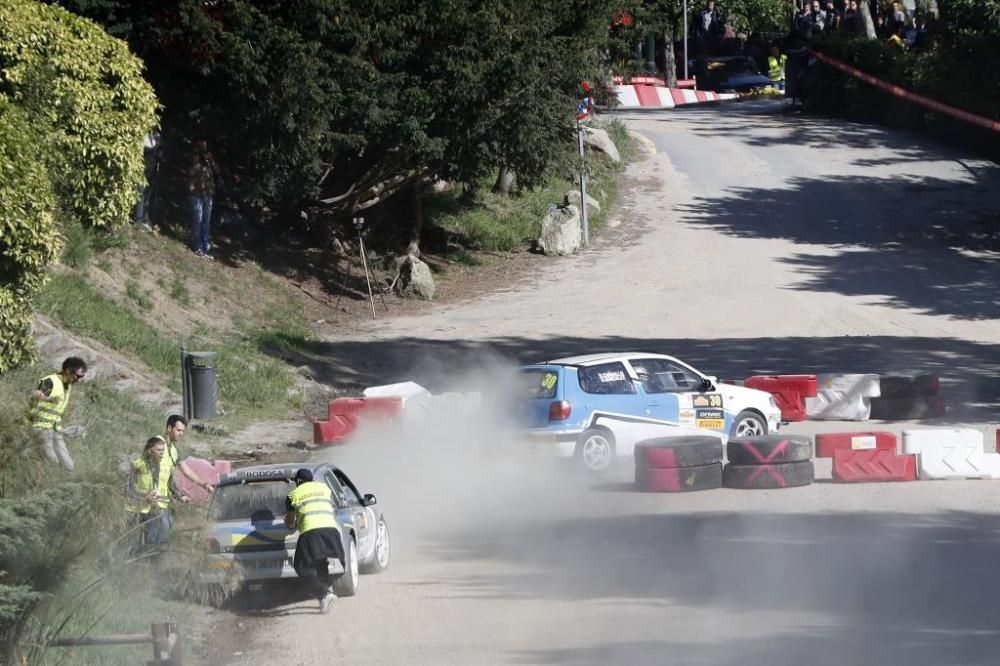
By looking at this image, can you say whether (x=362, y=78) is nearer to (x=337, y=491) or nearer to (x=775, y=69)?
(x=337, y=491)

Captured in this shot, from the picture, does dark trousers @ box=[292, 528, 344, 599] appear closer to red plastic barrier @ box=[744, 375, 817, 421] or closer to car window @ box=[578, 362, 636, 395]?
car window @ box=[578, 362, 636, 395]

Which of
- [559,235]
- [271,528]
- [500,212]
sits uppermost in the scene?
[500,212]

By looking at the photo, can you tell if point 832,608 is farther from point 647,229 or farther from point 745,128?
point 745,128

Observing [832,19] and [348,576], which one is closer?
[348,576]

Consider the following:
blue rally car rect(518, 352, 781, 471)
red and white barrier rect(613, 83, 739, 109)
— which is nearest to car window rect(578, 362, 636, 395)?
blue rally car rect(518, 352, 781, 471)

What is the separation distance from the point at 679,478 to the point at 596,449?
170cm

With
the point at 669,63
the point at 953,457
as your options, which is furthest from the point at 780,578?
the point at 669,63

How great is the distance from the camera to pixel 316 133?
93.5 feet

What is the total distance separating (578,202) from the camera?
38.1 metres

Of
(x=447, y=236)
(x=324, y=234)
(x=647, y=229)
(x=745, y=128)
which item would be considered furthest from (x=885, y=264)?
(x=745, y=128)

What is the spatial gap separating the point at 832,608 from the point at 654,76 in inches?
2176

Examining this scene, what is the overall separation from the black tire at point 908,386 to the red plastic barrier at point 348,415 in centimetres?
776

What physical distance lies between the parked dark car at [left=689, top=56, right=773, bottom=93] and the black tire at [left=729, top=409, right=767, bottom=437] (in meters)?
46.1

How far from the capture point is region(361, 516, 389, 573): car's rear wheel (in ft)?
42.1
